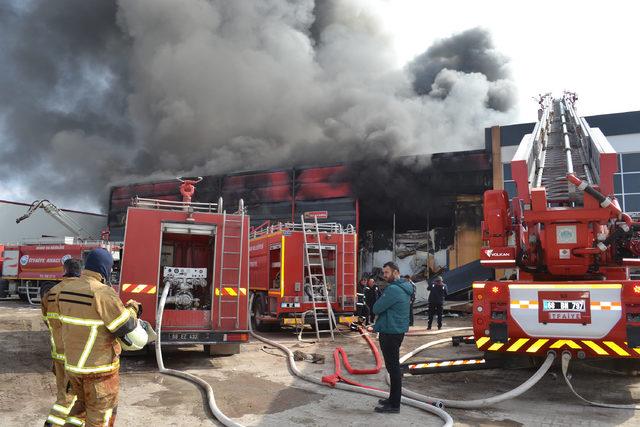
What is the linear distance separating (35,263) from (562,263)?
20.0 metres

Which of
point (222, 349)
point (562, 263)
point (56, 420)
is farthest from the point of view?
point (222, 349)

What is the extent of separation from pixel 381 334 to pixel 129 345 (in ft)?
8.40

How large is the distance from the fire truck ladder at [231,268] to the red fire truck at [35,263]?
12374 mm

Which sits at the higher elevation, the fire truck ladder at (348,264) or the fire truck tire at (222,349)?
the fire truck ladder at (348,264)

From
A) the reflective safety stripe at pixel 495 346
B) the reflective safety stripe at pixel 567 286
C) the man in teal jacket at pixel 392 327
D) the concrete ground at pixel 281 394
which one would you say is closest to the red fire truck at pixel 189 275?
the concrete ground at pixel 281 394

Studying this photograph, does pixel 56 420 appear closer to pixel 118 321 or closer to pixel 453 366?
pixel 118 321

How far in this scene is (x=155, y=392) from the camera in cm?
548

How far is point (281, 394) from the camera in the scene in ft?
18.2

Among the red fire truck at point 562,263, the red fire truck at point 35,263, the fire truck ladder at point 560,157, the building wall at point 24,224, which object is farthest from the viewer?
the building wall at point 24,224

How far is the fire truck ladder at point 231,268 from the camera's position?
292 inches

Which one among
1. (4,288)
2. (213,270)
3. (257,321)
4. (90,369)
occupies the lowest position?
(257,321)

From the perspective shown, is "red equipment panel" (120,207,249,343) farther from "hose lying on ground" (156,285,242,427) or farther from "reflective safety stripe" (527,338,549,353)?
"reflective safety stripe" (527,338,549,353)

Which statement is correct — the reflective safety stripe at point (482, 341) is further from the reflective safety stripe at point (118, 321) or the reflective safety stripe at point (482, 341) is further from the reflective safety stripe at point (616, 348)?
the reflective safety stripe at point (118, 321)

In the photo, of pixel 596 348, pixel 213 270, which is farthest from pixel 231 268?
pixel 596 348
